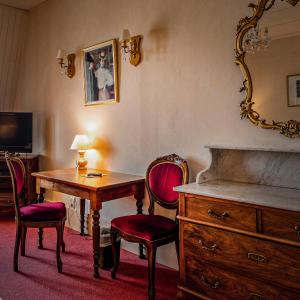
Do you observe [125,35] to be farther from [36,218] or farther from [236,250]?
[236,250]

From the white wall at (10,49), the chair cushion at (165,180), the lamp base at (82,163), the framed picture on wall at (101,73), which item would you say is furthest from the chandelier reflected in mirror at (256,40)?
the white wall at (10,49)

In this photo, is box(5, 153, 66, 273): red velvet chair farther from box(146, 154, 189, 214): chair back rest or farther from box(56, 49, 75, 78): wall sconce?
box(56, 49, 75, 78): wall sconce

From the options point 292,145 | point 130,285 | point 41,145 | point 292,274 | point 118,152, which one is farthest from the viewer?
point 41,145

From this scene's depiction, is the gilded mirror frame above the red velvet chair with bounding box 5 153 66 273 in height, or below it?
above

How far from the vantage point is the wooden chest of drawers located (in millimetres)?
1700

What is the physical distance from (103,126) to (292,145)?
203 cm

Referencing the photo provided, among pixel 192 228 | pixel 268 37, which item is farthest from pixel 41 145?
pixel 268 37

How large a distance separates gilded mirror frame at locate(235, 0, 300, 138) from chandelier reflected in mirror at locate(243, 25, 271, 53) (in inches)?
1.0

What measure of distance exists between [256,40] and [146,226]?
61.3 inches

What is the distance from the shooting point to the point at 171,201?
266cm

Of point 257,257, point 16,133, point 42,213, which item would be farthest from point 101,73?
point 257,257

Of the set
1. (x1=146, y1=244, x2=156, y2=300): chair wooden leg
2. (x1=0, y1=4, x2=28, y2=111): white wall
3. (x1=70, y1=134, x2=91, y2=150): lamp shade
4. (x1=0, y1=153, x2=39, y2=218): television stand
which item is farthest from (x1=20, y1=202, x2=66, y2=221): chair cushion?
(x1=0, y1=4, x2=28, y2=111): white wall

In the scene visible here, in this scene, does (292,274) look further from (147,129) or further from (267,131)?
(147,129)

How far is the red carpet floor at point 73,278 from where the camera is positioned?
2.39 meters
